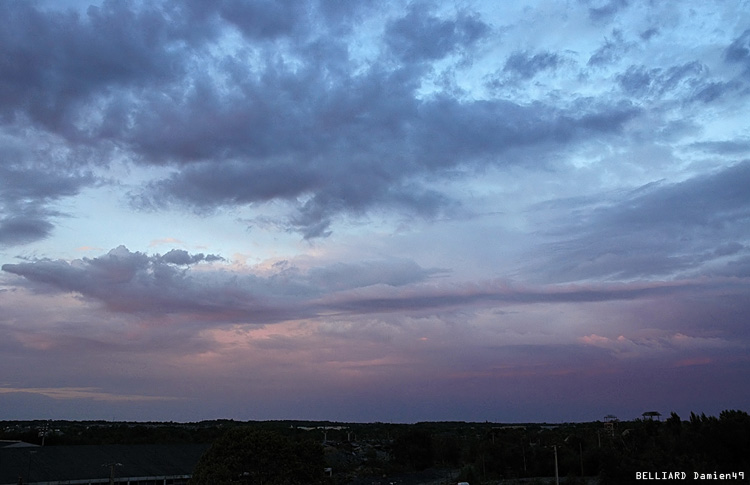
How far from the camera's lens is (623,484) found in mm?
47406

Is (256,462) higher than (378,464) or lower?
higher

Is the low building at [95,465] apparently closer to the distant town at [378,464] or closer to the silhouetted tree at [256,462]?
the distant town at [378,464]

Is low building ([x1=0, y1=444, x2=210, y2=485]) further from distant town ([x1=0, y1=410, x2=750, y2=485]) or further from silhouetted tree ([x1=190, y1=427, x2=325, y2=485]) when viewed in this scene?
silhouetted tree ([x1=190, y1=427, x2=325, y2=485])

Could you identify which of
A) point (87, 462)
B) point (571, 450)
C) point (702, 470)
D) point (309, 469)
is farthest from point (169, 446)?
point (702, 470)

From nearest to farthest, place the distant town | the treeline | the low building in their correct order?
1. the distant town
2. the treeline
3. the low building

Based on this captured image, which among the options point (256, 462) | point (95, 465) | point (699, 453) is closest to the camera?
point (256, 462)

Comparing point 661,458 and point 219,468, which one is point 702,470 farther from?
point 219,468

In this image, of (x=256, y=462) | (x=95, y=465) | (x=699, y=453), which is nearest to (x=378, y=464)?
(x=95, y=465)

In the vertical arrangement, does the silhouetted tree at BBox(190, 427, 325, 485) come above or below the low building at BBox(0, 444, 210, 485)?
above

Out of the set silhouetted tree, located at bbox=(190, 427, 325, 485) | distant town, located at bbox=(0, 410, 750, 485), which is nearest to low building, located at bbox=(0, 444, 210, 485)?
distant town, located at bbox=(0, 410, 750, 485)

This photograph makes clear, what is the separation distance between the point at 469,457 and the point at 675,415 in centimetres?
3292

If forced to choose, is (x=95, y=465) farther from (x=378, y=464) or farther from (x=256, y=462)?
(x=378, y=464)

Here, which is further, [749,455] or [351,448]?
[351,448]

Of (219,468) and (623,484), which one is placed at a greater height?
(219,468)
